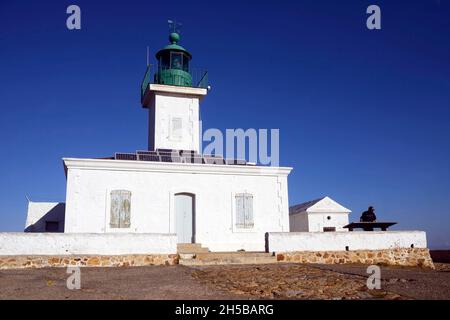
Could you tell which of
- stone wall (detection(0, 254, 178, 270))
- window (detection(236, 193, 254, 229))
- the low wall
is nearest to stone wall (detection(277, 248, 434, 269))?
the low wall

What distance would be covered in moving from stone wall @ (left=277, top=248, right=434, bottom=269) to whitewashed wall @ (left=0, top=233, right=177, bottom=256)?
12.9 feet

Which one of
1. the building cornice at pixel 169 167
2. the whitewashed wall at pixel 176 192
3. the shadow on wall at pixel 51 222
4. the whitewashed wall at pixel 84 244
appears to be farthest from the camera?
the shadow on wall at pixel 51 222

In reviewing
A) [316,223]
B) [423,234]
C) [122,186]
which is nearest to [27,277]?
[122,186]

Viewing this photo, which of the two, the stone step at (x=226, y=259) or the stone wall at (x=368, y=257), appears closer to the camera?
the stone step at (x=226, y=259)

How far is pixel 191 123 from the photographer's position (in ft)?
63.9

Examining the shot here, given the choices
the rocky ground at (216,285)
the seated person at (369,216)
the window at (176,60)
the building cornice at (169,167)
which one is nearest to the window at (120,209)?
the building cornice at (169,167)

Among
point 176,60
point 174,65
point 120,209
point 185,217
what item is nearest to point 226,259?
point 185,217

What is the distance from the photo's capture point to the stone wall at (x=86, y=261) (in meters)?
11.4

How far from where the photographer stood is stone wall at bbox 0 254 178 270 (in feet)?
37.5

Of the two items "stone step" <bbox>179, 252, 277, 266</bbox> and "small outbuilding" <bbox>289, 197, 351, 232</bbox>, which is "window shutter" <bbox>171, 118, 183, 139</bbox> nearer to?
"stone step" <bbox>179, 252, 277, 266</bbox>

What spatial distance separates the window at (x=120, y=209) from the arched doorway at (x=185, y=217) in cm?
185

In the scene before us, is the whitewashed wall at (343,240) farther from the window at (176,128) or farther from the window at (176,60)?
the window at (176,60)
